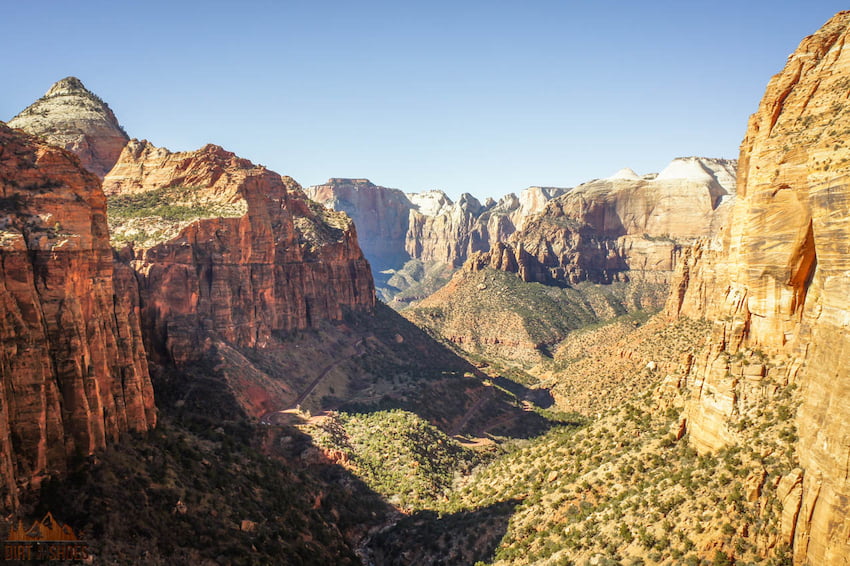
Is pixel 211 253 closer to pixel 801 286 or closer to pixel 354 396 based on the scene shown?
pixel 354 396

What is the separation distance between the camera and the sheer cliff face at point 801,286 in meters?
22.5

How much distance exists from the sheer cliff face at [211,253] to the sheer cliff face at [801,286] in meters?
49.9

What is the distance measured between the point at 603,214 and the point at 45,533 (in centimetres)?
17749

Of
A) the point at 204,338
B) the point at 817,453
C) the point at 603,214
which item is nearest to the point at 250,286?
the point at 204,338

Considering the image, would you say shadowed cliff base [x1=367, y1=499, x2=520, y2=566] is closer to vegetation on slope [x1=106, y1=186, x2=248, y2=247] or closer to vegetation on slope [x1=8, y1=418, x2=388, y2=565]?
vegetation on slope [x1=8, y1=418, x2=388, y2=565]

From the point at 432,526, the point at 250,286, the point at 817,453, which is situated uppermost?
the point at 250,286

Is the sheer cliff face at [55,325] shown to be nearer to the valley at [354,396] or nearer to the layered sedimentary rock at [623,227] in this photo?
the valley at [354,396]

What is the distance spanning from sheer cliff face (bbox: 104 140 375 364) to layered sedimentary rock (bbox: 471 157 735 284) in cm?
7830

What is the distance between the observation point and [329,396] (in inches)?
3182

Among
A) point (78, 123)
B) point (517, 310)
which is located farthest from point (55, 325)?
point (517, 310)

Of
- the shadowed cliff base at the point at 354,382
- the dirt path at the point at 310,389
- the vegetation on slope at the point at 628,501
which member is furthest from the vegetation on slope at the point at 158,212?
the vegetation on slope at the point at 628,501

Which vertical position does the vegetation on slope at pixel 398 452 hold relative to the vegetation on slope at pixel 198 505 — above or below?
below

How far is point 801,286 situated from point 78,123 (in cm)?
8943

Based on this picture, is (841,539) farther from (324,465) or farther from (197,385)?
(197,385)
